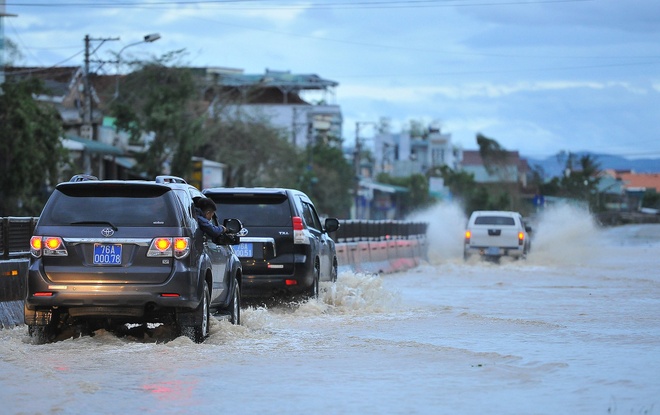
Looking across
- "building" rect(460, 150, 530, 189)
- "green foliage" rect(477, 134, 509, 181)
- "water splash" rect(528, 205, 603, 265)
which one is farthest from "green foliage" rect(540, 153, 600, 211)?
"water splash" rect(528, 205, 603, 265)

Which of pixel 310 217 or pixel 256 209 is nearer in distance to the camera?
pixel 256 209

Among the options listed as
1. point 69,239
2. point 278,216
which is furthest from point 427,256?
point 69,239

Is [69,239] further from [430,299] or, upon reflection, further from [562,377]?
[430,299]

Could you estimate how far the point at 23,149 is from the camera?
43000 mm

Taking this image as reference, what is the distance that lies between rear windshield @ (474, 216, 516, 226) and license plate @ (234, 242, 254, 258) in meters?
22.4

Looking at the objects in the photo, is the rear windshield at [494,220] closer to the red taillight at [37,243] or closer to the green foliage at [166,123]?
the green foliage at [166,123]

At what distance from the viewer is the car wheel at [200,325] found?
41.5ft

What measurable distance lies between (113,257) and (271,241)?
17.2 feet

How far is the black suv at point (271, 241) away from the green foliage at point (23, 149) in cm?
2626

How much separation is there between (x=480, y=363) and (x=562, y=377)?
3.57 feet

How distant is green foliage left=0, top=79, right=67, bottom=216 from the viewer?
4294cm

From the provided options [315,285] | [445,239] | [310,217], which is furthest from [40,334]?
[445,239]

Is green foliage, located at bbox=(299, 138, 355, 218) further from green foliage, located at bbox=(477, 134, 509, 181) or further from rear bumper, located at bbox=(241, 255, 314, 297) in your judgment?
rear bumper, located at bbox=(241, 255, 314, 297)

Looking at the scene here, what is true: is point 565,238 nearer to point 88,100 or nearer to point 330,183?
point 88,100
